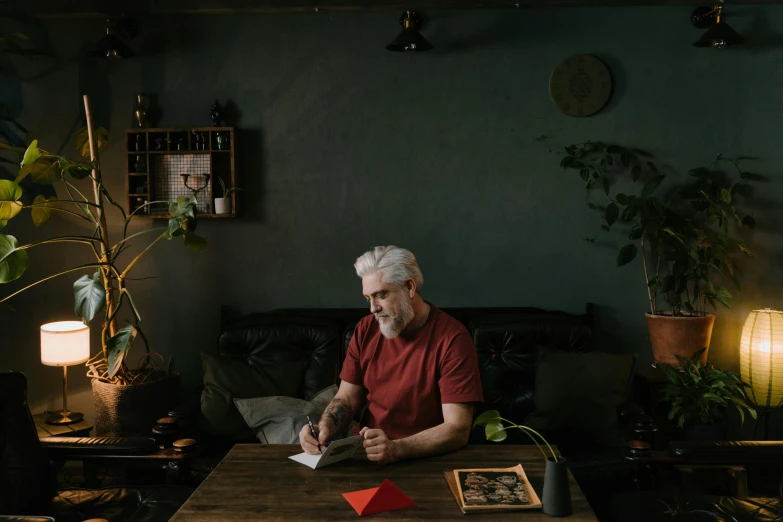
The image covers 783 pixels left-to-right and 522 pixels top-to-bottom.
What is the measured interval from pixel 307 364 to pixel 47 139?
6.86ft

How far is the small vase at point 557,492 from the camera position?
1761mm

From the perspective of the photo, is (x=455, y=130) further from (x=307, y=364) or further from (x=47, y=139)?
(x=47, y=139)

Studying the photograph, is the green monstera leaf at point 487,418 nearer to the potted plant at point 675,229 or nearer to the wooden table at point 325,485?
the wooden table at point 325,485

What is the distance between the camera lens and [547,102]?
395 centimetres

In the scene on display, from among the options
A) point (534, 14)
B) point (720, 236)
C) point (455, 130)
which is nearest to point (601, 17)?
point (534, 14)

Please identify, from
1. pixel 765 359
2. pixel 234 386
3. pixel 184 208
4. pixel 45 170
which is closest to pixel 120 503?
pixel 234 386

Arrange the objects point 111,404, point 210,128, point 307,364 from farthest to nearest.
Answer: point 210,128, point 307,364, point 111,404

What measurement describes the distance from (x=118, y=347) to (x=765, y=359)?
3.26 metres

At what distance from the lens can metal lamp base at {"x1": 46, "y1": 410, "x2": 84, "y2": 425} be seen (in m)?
3.61

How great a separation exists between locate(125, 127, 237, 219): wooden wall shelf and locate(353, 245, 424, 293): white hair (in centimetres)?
159

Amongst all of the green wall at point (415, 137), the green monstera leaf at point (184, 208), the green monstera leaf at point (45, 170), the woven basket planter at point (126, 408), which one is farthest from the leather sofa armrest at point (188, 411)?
the green monstera leaf at point (45, 170)

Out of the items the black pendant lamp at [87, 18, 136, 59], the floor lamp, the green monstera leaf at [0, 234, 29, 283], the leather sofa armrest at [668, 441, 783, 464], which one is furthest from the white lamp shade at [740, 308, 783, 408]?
the black pendant lamp at [87, 18, 136, 59]

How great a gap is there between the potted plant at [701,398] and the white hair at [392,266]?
157cm

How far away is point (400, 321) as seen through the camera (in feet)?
8.33
